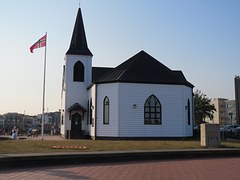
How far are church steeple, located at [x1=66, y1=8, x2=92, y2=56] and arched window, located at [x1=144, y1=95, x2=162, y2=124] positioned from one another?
11.0 m

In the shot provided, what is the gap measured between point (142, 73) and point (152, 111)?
389 cm

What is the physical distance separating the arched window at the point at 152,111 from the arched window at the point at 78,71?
403 inches

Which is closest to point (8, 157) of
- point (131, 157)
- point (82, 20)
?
point (131, 157)

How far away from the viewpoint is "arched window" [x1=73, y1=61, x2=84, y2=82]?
39094 millimetres

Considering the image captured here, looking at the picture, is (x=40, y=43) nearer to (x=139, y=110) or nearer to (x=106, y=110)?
(x=106, y=110)

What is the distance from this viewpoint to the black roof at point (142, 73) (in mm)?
32188

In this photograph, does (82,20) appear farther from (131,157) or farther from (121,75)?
(131,157)

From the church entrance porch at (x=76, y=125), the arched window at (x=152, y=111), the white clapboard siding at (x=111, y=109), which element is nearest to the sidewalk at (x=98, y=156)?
the arched window at (x=152, y=111)

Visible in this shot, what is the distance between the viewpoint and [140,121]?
104ft

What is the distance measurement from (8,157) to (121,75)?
20.2 metres

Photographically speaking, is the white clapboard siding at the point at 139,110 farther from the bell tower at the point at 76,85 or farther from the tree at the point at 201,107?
the tree at the point at 201,107

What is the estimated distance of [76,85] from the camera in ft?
127

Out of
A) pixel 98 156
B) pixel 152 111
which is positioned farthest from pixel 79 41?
pixel 98 156

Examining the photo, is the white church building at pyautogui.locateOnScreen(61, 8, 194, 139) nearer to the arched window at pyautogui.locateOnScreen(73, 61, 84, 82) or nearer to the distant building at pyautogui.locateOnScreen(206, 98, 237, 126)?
the arched window at pyautogui.locateOnScreen(73, 61, 84, 82)
